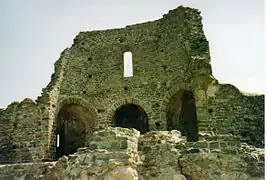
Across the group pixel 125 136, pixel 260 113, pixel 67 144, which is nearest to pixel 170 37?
pixel 260 113

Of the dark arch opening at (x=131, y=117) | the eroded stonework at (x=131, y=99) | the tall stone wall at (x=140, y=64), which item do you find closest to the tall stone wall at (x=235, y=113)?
the eroded stonework at (x=131, y=99)

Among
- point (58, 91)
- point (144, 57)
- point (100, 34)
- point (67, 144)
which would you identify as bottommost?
point (67, 144)

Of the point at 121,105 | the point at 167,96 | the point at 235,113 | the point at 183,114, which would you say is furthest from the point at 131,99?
the point at 235,113

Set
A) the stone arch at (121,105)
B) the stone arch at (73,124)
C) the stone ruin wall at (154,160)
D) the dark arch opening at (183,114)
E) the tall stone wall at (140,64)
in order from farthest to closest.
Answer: the stone arch at (73,124), the stone arch at (121,105), the dark arch opening at (183,114), the tall stone wall at (140,64), the stone ruin wall at (154,160)

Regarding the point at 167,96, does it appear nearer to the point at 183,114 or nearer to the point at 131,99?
the point at 183,114

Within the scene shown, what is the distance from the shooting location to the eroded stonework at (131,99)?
1102cm

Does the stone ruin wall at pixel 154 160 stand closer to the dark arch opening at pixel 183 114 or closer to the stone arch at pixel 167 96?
the stone arch at pixel 167 96

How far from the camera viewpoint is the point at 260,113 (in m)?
10.8

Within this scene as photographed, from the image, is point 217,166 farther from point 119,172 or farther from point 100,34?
point 100,34

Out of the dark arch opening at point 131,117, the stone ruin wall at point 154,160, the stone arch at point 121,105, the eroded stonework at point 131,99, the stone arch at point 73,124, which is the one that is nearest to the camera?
the stone ruin wall at point 154,160

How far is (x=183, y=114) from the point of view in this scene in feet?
44.9

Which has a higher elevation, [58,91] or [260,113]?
[58,91]

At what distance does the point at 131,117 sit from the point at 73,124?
2.82 metres

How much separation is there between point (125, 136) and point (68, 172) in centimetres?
119
